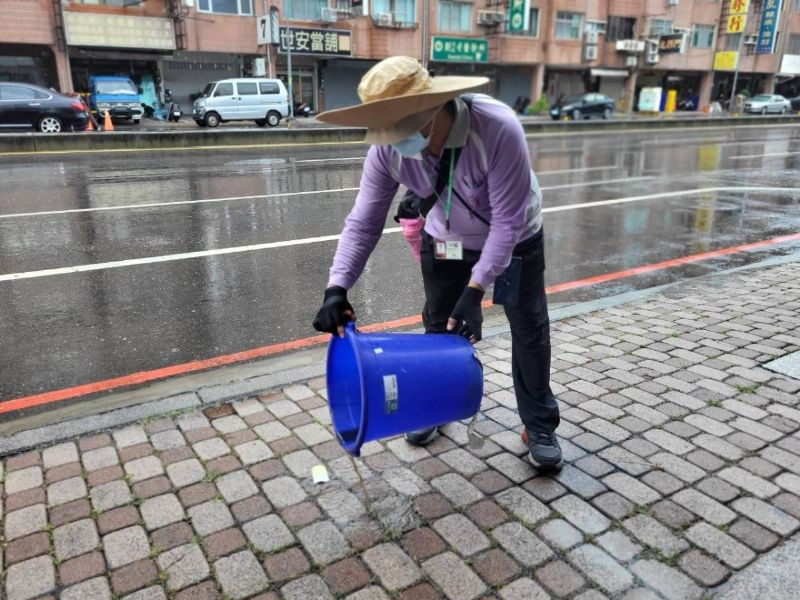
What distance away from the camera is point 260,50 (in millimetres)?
31156

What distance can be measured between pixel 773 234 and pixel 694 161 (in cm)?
898

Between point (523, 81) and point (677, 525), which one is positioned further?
point (523, 81)

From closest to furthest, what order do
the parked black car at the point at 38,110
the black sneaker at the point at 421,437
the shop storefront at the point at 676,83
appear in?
the black sneaker at the point at 421,437 → the parked black car at the point at 38,110 → the shop storefront at the point at 676,83

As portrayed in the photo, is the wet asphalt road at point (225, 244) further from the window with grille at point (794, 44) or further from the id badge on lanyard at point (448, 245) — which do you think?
the window with grille at point (794, 44)

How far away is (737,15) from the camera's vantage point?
44.4m

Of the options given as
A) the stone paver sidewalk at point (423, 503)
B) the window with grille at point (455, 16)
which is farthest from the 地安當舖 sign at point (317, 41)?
the stone paver sidewalk at point (423, 503)

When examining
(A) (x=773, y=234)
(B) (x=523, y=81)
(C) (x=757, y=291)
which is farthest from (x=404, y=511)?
(B) (x=523, y=81)

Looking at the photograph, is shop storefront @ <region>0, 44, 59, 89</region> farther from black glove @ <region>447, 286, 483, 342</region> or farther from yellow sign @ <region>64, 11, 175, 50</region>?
black glove @ <region>447, 286, 483, 342</region>

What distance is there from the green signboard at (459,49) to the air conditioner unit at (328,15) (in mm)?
6093

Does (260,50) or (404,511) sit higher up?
(260,50)

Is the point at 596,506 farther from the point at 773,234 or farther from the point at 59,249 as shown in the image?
the point at 773,234

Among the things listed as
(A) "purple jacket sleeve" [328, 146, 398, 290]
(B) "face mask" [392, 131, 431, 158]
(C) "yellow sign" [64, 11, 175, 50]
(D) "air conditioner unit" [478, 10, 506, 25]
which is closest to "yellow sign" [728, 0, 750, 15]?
(D) "air conditioner unit" [478, 10, 506, 25]

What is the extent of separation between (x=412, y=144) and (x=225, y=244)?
5.13 metres

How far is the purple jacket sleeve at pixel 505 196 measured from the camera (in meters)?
2.37
